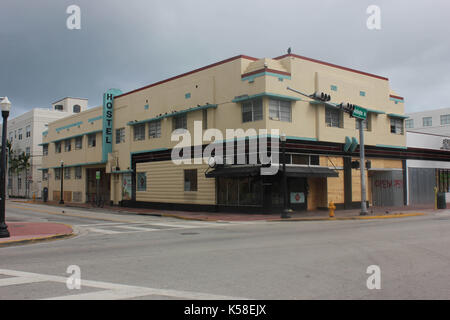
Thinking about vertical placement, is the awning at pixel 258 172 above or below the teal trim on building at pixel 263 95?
→ below

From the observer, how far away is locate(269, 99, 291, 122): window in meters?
24.8

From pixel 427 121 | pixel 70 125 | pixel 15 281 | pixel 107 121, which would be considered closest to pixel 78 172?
pixel 70 125

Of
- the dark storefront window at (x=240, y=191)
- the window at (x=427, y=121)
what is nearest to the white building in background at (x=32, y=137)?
the dark storefront window at (x=240, y=191)

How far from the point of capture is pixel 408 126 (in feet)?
246

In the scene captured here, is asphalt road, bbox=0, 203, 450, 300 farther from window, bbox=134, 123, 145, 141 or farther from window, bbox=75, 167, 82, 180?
window, bbox=75, 167, 82, 180

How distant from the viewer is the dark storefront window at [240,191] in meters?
24.8

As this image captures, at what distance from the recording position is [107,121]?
37812mm

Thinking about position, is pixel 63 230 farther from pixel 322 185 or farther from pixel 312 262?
pixel 322 185

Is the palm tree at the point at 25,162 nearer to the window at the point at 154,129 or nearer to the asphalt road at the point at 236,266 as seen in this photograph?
the window at the point at 154,129

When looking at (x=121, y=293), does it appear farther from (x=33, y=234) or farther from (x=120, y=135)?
(x=120, y=135)

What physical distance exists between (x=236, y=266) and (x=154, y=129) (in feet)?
84.3

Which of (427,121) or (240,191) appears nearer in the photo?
(240,191)

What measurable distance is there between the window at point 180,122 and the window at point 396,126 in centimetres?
1659
